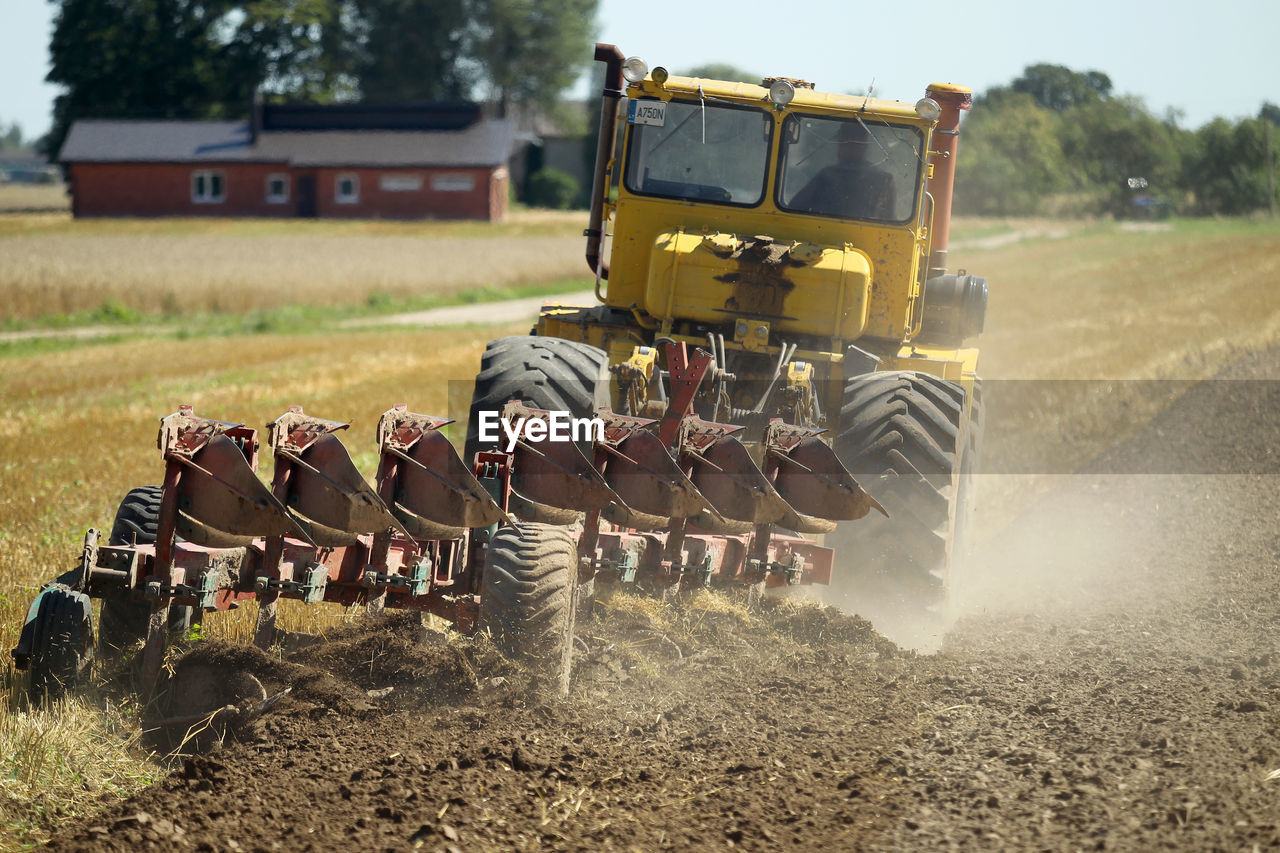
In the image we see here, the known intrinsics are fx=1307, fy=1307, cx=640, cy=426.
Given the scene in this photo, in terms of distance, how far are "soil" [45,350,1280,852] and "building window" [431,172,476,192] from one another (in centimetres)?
4937

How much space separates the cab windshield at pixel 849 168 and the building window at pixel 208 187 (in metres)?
52.3

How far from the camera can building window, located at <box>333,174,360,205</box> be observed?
54.8 metres

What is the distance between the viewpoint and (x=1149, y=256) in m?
37.2

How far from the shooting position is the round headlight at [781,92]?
7094 mm

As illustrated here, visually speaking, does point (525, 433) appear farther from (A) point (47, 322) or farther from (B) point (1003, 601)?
(A) point (47, 322)

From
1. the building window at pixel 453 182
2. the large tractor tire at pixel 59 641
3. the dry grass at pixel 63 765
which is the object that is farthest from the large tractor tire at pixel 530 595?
the building window at pixel 453 182

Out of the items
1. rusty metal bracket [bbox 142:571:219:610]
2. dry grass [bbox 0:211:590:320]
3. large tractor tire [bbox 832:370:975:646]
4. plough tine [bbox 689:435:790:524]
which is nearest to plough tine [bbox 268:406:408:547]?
rusty metal bracket [bbox 142:571:219:610]

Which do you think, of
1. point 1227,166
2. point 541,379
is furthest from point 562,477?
point 1227,166

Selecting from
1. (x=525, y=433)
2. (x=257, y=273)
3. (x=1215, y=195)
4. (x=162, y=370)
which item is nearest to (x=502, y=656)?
(x=525, y=433)

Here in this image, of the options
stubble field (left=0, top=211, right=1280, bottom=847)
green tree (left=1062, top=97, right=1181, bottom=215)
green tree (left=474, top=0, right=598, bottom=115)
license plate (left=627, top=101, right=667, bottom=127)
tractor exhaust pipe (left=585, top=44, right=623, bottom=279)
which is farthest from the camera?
green tree (left=474, top=0, right=598, bottom=115)

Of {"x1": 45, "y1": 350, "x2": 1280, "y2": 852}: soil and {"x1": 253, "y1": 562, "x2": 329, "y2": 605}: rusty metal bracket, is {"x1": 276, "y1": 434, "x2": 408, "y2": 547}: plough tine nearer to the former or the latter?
{"x1": 253, "y1": 562, "x2": 329, "y2": 605}: rusty metal bracket

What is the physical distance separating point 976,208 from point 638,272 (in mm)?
30850

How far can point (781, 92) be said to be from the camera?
712cm

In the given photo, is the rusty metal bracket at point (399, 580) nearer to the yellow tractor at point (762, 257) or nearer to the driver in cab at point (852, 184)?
the yellow tractor at point (762, 257)
